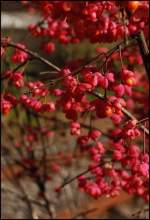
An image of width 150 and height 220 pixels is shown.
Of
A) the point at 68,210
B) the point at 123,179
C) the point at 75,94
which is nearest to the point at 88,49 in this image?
the point at 68,210

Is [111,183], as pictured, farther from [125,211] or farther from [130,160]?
[125,211]

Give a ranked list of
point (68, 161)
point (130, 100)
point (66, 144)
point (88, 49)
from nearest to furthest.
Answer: point (130, 100) < point (68, 161) < point (66, 144) < point (88, 49)

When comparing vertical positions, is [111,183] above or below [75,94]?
below

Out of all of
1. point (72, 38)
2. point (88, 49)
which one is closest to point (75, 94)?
point (72, 38)

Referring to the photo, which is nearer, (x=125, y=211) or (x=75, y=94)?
(x=75, y=94)

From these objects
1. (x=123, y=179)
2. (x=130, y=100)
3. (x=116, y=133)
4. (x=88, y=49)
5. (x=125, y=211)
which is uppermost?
(x=88, y=49)

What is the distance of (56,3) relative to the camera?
300 cm

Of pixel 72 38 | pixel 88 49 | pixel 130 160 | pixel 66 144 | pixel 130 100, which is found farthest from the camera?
pixel 88 49

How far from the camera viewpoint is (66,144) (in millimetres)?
6988

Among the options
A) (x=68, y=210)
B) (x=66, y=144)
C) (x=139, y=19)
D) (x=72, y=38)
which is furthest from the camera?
(x=66, y=144)

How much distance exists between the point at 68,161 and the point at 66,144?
79 cm

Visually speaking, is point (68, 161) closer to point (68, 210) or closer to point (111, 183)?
point (68, 210)

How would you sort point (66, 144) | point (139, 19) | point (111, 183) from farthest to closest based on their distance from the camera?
point (66, 144) → point (111, 183) → point (139, 19)

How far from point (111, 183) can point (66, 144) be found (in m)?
3.58
